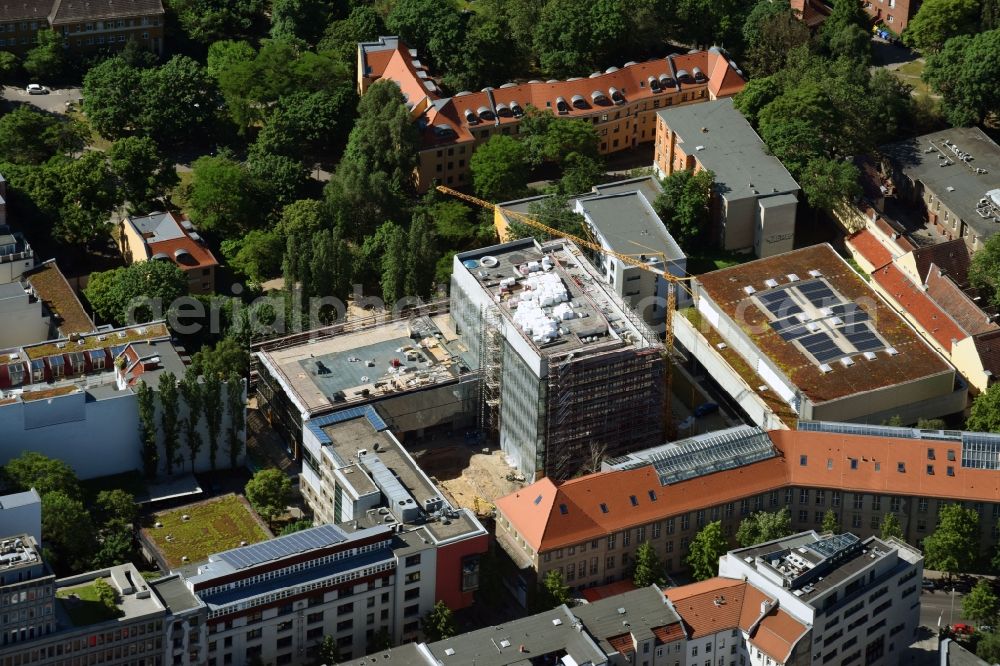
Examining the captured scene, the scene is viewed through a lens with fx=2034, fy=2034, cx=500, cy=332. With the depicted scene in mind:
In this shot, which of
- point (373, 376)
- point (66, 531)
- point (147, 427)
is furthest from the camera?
point (373, 376)

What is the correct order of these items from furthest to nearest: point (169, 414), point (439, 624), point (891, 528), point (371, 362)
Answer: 1. point (371, 362)
2. point (169, 414)
3. point (891, 528)
4. point (439, 624)

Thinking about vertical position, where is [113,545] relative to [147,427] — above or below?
below

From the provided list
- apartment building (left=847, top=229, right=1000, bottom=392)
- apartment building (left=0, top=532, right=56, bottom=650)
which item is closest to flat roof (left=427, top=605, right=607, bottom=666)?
apartment building (left=0, top=532, right=56, bottom=650)

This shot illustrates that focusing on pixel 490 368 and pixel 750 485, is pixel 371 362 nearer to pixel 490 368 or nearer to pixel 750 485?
pixel 490 368

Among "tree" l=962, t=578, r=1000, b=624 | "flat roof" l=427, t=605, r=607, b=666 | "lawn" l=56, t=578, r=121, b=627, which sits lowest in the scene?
"tree" l=962, t=578, r=1000, b=624

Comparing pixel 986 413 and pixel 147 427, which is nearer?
pixel 147 427

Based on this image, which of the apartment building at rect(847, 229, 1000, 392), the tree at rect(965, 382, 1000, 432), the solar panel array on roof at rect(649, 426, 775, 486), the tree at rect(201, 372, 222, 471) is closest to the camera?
the solar panel array on roof at rect(649, 426, 775, 486)

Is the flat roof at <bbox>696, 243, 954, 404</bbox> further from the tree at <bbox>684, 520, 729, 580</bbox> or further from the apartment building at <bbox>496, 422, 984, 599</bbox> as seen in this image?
the tree at <bbox>684, 520, 729, 580</bbox>

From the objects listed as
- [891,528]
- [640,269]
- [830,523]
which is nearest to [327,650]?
[830,523]
